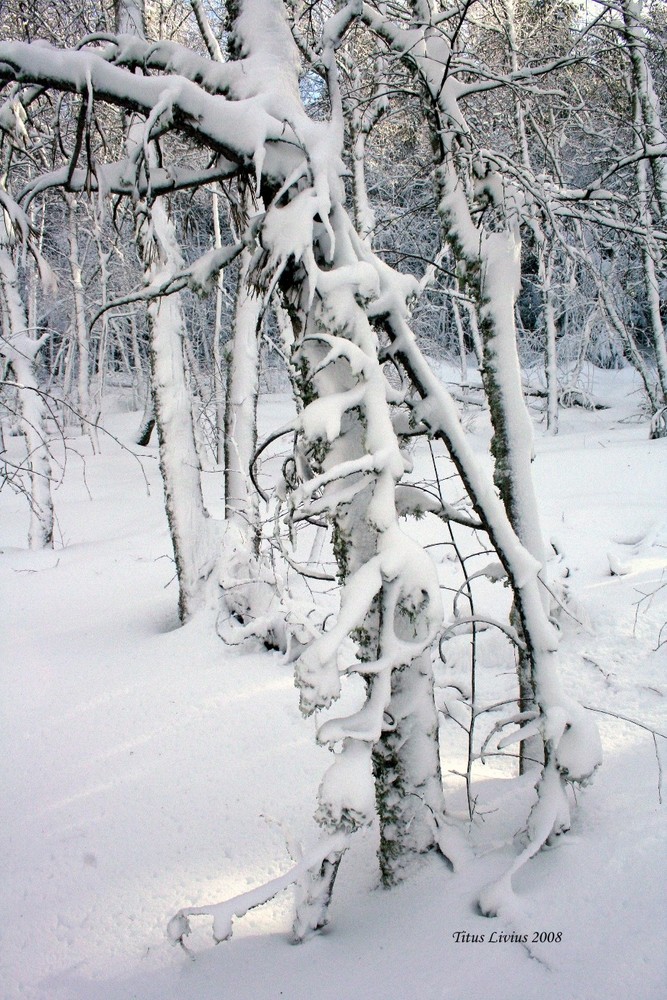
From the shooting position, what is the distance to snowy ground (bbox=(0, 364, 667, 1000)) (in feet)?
5.96

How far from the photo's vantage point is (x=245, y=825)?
10.8 feet

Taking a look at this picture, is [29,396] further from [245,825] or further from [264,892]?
[264,892]

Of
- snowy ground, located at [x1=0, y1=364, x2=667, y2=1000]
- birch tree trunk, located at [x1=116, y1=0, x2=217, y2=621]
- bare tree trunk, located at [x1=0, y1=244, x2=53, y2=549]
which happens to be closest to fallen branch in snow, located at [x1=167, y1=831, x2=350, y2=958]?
snowy ground, located at [x1=0, y1=364, x2=667, y2=1000]

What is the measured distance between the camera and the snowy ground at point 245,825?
182cm

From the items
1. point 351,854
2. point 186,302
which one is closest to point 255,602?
point 351,854

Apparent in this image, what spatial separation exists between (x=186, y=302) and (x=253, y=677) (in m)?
16.9

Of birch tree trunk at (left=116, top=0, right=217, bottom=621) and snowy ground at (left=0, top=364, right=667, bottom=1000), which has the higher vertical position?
birch tree trunk at (left=116, top=0, right=217, bottom=621)

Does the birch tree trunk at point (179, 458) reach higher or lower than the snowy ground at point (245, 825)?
higher

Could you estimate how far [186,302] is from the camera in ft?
64.3

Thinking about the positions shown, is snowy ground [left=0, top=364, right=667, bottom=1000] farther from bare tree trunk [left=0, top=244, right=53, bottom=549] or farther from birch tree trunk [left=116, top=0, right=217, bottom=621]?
bare tree trunk [left=0, top=244, right=53, bottom=549]

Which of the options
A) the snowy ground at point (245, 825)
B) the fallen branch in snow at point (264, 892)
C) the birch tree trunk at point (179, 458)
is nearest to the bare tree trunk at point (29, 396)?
the snowy ground at point (245, 825)

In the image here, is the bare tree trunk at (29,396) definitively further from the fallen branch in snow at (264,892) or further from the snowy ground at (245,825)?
the fallen branch in snow at (264,892)

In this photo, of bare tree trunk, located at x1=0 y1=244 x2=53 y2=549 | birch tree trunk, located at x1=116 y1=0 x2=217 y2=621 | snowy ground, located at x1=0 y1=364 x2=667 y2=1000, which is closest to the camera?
snowy ground, located at x1=0 y1=364 x2=667 y2=1000

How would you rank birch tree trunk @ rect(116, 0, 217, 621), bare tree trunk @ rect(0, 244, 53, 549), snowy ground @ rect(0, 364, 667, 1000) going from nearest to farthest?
snowy ground @ rect(0, 364, 667, 1000) → birch tree trunk @ rect(116, 0, 217, 621) → bare tree trunk @ rect(0, 244, 53, 549)
